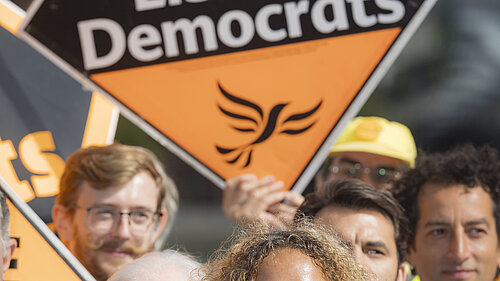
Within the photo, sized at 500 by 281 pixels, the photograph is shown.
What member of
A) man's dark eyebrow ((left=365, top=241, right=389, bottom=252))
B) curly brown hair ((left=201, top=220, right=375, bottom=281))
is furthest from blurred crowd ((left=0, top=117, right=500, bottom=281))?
curly brown hair ((left=201, top=220, right=375, bottom=281))

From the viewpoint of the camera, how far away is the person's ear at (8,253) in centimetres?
243

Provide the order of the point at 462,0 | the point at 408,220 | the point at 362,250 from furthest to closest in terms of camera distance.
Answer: the point at 462,0 → the point at 408,220 → the point at 362,250

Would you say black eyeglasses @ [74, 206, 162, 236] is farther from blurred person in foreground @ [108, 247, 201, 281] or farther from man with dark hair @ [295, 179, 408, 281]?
blurred person in foreground @ [108, 247, 201, 281]

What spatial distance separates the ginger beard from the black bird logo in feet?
1.91

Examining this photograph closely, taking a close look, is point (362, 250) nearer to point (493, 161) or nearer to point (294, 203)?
point (294, 203)

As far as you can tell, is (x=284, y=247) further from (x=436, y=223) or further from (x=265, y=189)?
(x=436, y=223)

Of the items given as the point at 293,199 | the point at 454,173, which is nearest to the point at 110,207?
the point at 293,199

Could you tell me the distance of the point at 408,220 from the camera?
2838mm

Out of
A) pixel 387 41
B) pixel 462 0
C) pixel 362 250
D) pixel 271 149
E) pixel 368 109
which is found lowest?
pixel 362 250

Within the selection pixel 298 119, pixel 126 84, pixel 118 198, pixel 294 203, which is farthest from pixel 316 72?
pixel 118 198

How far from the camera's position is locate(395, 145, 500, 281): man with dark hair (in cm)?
285

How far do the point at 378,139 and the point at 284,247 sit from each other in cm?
157

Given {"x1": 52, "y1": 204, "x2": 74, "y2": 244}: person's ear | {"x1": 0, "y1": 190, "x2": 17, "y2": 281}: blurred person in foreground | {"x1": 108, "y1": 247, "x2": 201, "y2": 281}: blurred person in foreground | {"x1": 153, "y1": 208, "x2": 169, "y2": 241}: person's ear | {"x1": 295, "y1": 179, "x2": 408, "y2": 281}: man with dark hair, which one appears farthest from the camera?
{"x1": 153, "y1": 208, "x2": 169, "y2": 241}: person's ear

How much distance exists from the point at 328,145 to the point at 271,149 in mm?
253
